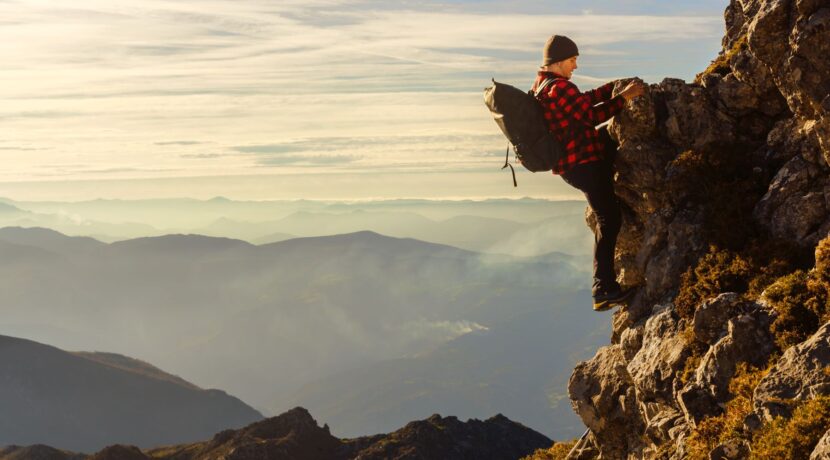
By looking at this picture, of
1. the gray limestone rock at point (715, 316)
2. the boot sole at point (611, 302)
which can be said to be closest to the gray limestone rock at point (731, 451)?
the gray limestone rock at point (715, 316)

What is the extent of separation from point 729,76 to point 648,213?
11.9 ft

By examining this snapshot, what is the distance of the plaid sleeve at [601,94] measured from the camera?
18.2 meters

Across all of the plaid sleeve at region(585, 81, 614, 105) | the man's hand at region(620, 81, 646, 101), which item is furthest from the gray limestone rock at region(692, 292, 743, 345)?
the plaid sleeve at region(585, 81, 614, 105)

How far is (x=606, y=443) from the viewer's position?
2031cm

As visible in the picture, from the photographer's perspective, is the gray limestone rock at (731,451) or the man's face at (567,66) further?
the man's face at (567,66)

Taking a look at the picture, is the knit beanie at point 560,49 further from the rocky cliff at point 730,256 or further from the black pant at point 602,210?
the black pant at point 602,210

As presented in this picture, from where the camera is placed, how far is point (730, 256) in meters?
16.5

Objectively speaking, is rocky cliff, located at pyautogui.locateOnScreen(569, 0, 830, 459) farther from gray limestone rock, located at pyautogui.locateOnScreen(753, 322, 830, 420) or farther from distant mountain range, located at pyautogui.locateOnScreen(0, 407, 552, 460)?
distant mountain range, located at pyautogui.locateOnScreen(0, 407, 552, 460)

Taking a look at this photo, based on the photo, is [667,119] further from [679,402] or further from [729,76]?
[679,402]

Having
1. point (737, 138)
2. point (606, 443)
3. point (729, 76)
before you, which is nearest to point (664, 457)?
point (606, 443)

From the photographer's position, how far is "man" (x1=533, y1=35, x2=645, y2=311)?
17.7 metres

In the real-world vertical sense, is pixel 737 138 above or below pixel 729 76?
below

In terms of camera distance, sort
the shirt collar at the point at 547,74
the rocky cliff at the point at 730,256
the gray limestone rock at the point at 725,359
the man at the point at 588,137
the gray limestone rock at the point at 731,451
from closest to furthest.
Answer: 1. the gray limestone rock at the point at 731,451
2. the rocky cliff at the point at 730,256
3. the gray limestone rock at the point at 725,359
4. the man at the point at 588,137
5. the shirt collar at the point at 547,74

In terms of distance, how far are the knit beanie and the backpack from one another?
0.51m
